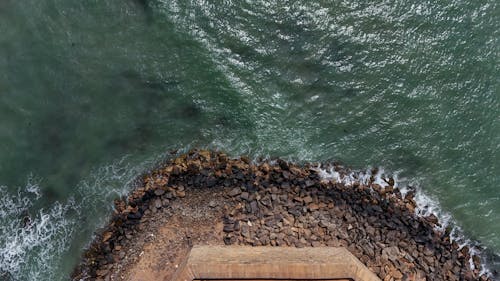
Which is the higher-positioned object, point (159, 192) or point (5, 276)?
point (159, 192)

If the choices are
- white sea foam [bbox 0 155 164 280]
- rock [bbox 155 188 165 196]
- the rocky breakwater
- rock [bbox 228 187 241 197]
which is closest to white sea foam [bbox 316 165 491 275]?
the rocky breakwater

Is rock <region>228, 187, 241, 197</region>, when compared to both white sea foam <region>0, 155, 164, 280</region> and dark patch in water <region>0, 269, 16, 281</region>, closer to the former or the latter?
white sea foam <region>0, 155, 164, 280</region>

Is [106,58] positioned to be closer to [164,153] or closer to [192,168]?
[164,153]

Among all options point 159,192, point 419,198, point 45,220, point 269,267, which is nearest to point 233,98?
point 159,192

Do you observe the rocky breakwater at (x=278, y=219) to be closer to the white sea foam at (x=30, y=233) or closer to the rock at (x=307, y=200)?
the rock at (x=307, y=200)

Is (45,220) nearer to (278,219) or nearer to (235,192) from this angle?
(235,192)

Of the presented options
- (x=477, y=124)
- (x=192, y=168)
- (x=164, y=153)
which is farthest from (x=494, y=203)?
(x=164, y=153)

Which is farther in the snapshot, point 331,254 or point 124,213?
point 124,213
